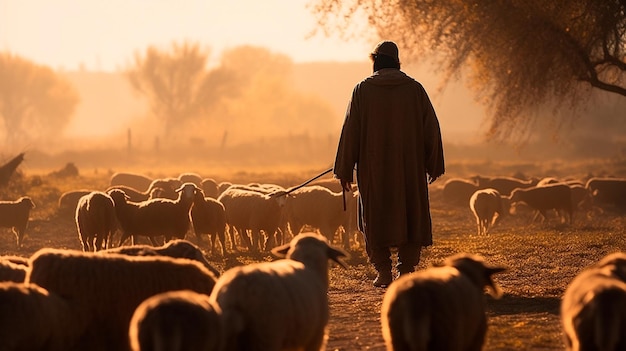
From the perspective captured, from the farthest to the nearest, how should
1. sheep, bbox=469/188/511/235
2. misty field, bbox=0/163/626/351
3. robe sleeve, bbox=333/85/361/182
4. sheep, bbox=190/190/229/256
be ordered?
sheep, bbox=469/188/511/235, sheep, bbox=190/190/229/256, robe sleeve, bbox=333/85/361/182, misty field, bbox=0/163/626/351

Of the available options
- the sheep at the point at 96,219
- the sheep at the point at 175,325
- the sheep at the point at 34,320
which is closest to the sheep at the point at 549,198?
the sheep at the point at 96,219

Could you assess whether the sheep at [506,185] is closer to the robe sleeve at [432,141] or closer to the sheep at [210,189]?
the sheep at [210,189]

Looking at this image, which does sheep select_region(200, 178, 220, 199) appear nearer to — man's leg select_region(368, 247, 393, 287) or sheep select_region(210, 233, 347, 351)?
man's leg select_region(368, 247, 393, 287)

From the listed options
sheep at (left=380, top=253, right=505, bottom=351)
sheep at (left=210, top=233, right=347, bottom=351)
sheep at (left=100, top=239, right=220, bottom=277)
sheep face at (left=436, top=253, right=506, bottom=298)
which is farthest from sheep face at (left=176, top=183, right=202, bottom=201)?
sheep at (left=380, top=253, right=505, bottom=351)

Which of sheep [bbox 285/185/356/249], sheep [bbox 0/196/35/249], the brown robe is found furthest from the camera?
sheep [bbox 0/196/35/249]

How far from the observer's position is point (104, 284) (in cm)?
809

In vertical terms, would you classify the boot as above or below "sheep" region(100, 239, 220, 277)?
below

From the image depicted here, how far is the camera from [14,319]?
7.15 m

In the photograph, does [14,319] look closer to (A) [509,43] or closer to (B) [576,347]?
(B) [576,347]

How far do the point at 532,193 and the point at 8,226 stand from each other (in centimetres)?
1219

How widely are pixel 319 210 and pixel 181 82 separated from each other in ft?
270

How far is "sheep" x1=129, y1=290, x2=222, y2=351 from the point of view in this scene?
6414mm

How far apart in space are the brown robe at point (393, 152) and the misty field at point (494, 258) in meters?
0.85

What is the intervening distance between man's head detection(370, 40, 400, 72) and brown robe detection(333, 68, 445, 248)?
0.44 feet
